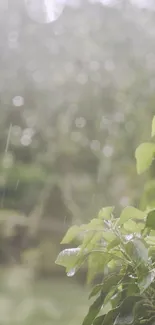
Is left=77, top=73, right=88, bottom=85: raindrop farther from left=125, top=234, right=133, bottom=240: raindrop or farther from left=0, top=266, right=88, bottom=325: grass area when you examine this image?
left=125, top=234, right=133, bottom=240: raindrop

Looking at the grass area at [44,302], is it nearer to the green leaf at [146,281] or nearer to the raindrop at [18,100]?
the raindrop at [18,100]

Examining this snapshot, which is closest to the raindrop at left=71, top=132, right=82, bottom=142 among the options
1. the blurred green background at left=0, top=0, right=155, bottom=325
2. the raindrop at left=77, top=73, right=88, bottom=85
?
the blurred green background at left=0, top=0, right=155, bottom=325

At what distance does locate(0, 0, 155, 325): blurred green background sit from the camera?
3.61ft

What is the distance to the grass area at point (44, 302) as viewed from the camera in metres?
1.09

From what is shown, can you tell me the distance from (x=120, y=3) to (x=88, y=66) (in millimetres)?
174

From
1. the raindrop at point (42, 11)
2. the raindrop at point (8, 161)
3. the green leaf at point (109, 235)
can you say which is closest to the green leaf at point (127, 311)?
the green leaf at point (109, 235)

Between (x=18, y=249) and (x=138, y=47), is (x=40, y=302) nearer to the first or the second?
(x=18, y=249)

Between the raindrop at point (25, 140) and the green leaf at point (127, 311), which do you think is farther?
the raindrop at point (25, 140)

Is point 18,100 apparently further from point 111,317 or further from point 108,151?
point 111,317

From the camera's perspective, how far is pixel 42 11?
119 centimetres

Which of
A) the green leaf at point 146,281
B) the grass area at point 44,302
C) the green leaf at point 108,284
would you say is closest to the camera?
the green leaf at point 146,281

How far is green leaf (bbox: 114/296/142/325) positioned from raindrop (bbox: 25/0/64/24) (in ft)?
2.45

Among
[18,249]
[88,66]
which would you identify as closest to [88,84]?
[88,66]

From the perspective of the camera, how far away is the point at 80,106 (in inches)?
45.8
